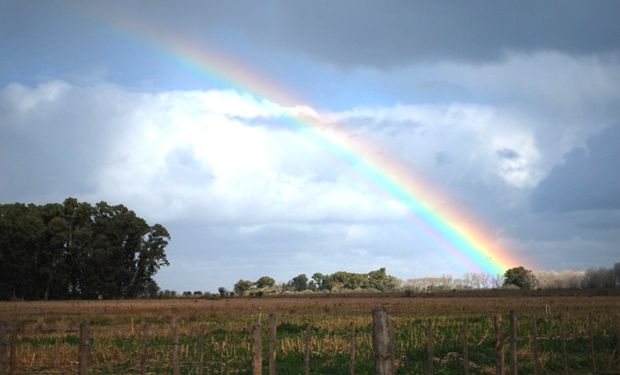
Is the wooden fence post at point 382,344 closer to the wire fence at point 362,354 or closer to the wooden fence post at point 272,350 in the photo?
the wooden fence post at point 272,350

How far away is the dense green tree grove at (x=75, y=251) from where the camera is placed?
87.7 metres

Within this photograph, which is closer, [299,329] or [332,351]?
[332,351]

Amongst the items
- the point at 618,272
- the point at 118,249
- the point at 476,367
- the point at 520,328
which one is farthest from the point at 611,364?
the point at 618,272

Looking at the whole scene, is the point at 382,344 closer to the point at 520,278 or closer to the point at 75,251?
the point at 75,251

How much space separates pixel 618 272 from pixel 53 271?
143970 mm

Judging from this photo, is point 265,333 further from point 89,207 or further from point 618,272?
point 618,272

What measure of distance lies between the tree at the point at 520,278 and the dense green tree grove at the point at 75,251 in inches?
4953

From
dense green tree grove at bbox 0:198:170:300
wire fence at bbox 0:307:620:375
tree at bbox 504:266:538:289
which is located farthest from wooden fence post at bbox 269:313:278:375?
tree at bbox 504:266:538:289

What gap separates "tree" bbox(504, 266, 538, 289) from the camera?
190m

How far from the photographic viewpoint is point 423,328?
30.8 m

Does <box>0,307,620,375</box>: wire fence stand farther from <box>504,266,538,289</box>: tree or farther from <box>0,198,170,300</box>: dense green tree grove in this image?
<box>504,266,538,289</box>: tree

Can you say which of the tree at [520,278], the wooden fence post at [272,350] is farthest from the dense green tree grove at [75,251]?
the tree at [520,278]

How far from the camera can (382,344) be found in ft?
42.0

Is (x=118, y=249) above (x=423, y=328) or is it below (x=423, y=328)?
above
